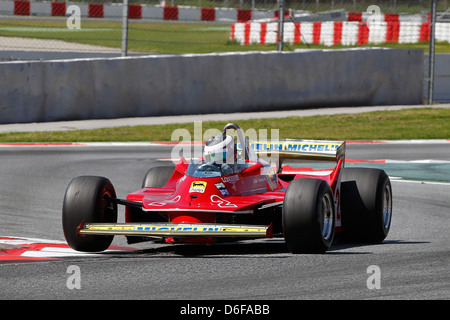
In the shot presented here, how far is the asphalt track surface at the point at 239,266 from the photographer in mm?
6230

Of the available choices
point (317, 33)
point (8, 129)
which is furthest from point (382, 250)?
point (317, 33)

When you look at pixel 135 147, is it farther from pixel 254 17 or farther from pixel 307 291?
pixel 307 291

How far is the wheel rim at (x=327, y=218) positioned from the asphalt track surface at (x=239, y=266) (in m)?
0.17

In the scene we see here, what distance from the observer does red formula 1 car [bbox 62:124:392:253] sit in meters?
7.39

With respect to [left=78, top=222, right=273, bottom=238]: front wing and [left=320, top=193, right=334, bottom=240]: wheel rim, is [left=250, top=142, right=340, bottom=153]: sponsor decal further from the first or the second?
[left=78, top=222, right=273, bottom=238]: front wing

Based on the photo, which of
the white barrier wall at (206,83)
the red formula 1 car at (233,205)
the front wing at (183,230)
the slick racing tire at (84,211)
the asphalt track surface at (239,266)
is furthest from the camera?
the white barrier wall at (206,83)

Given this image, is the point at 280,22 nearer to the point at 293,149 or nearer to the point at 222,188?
the point at 293,149

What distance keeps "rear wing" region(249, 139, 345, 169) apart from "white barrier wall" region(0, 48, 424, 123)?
357 inches

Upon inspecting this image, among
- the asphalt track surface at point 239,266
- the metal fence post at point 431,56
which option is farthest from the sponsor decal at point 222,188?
the metal fence post at point 431,56

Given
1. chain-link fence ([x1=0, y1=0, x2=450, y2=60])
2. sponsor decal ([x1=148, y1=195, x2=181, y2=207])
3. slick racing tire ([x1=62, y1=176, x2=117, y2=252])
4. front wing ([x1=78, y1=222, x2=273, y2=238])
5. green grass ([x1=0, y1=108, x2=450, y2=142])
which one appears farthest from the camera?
chain-link fence ([x1=0, y1=0, x2=450, y2=60])

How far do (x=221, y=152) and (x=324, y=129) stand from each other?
9.78 metres

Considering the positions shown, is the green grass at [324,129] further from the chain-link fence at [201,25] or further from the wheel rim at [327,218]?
the wheel rim at [327,218]

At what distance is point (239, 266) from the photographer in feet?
23.5

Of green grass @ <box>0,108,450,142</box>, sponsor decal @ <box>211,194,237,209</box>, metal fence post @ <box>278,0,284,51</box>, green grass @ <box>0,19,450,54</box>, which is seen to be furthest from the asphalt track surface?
green grass @ <box>0,19,450,54</box>
